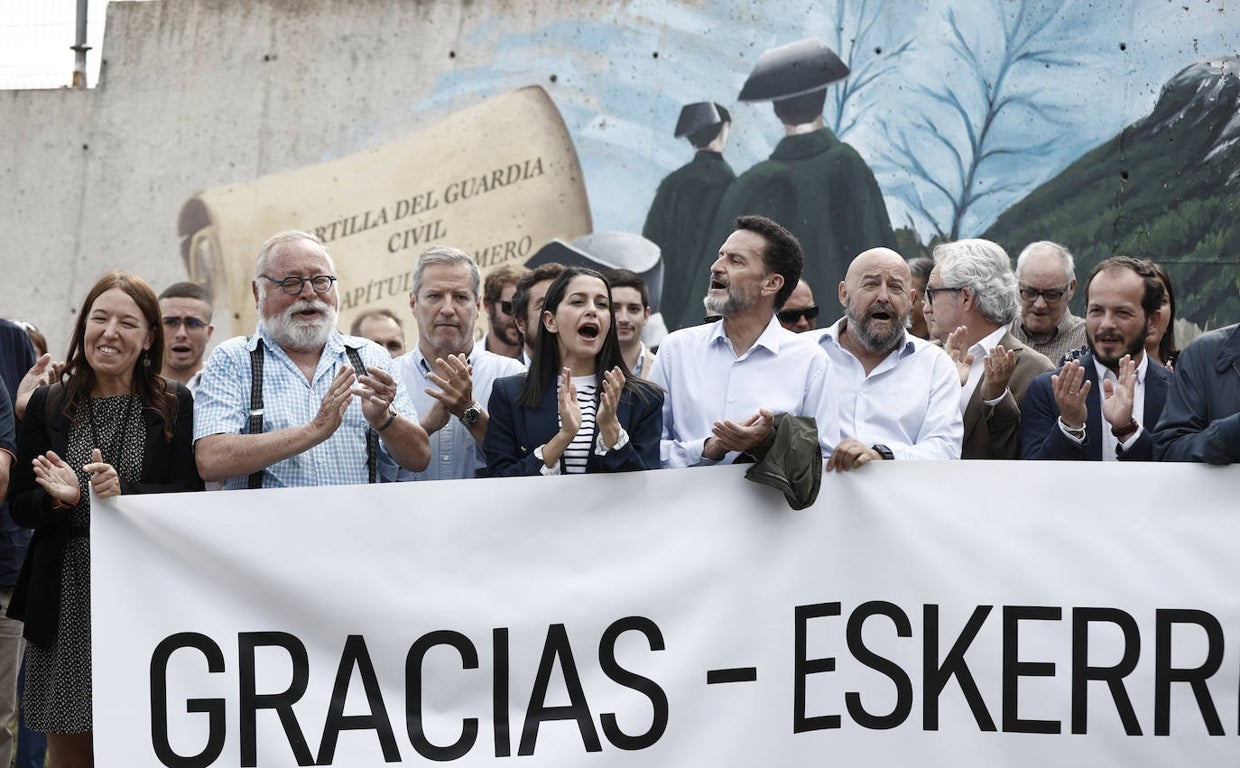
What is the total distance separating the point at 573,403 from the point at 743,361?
0.76m

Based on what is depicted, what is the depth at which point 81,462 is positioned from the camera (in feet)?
15.1

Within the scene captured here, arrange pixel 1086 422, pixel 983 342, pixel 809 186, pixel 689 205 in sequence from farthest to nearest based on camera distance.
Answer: pixel 689 205, pixel 809 186, pixel 983 342, pixel 1086 422

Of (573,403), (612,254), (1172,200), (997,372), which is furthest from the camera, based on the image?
(612,254)

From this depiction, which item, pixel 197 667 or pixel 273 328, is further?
pixel 273 328

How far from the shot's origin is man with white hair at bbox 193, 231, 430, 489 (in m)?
4.48

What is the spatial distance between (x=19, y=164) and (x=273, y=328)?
762 centimetres

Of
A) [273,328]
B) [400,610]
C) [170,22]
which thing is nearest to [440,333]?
[273,328]

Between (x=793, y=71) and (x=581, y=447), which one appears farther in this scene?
(x=793, y=71)

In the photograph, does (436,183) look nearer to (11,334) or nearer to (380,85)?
(380,85)

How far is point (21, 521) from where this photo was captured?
4.60 meters

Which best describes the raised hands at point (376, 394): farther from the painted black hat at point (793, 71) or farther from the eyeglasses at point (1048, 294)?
the painted black hat at point (793, 71)

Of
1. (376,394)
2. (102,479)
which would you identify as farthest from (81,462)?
(376,394)

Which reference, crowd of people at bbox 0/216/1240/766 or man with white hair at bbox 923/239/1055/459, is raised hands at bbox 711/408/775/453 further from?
man with white hair at bbox 923/239/1055/459

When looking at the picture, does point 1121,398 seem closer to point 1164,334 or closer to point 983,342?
point 983,342
